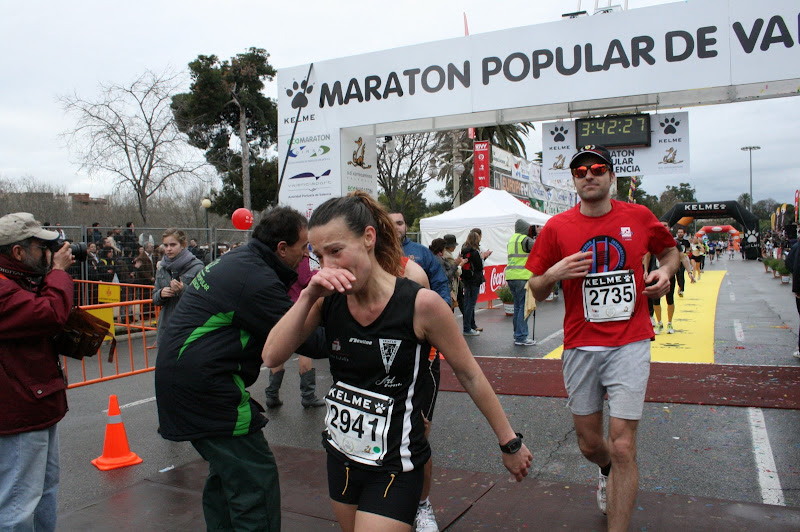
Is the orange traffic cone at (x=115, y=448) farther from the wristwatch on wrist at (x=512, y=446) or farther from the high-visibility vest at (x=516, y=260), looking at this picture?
the high-visibility vest at (x=516, y=260)

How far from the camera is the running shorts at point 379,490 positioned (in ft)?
6.84

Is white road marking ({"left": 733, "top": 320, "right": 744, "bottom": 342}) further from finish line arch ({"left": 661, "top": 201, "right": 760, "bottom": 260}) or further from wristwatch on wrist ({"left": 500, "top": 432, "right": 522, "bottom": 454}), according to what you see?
finish line arch ({"left": 661, "top": 201, "right": 760, "bottom": 260})

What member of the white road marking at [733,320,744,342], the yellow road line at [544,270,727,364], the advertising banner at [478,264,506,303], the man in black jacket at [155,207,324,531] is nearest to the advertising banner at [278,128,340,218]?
the yellow road line at [544,270,727,364]

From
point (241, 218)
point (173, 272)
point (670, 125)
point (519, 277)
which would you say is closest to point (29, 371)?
point (173, 272)

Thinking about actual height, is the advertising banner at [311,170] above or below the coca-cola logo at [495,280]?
above

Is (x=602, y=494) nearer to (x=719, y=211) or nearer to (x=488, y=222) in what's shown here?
(x=488, y=222)

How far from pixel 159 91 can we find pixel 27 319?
83.2 feet

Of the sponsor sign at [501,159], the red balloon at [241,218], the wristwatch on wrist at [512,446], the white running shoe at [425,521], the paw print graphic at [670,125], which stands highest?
the sponsor sign at [501,159]

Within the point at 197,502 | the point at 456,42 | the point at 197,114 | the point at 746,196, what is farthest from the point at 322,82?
the point at 746,196

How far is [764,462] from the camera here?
4480 mm

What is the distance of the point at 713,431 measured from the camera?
5.20 m

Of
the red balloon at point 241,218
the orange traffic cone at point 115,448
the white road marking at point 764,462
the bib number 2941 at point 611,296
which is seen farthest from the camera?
the red balloon at point 241,218

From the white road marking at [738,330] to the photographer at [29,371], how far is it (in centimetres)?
1021

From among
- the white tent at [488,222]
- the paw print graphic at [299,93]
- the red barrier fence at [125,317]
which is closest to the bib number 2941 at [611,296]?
the red barrier fence at [125,317]
